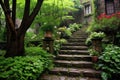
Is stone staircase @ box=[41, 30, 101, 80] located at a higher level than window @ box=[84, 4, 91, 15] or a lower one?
lower

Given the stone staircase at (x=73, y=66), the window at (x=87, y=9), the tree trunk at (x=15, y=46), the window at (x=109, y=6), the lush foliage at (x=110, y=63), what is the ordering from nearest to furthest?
the lush foliage at (x=110, y=63), the stone staircase at (x=73, y=66), the tree trunk at (x=15, y=46), the window at (x=109, y=6), the window at (x=87, y=9)

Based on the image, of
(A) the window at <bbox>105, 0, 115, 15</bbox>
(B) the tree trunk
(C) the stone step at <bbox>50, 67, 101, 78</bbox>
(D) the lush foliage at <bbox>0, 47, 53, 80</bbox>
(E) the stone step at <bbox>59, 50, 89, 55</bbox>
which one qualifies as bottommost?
(C) the stone step at <bbox>50, 67, 101, 78</bbox>

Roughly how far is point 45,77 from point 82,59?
2.14 metres

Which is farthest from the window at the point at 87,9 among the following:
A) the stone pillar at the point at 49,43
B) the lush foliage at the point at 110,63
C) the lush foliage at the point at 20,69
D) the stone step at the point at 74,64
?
the lush foliage at the point at 20,69

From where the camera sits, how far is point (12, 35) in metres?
5.51

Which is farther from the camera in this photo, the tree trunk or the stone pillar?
the stone pillar

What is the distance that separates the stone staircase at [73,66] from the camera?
17.5 feet

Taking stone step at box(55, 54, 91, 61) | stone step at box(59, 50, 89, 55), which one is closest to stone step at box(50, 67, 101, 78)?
stone step at box(55, 54, 91, 61)

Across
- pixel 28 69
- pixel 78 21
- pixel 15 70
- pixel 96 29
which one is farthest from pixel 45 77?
pixel 78 21

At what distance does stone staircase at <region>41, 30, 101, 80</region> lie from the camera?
5324mm

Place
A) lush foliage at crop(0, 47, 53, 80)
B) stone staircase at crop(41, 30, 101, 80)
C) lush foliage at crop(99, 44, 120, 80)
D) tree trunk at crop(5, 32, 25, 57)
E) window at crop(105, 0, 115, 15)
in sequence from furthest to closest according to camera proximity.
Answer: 1. window at crop(105, 0, 115, 15)
2. tree trunk at crop(5, 32, 25, 57)
3. stone staircase at crop(41, 30, 101, 80)
4. lush foliage at crop(99, 44, 120, 80)
5. lush foliage at crop(0, 47, 53, 80)

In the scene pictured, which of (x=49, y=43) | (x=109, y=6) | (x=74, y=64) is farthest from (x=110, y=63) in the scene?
(x=109, y=6)

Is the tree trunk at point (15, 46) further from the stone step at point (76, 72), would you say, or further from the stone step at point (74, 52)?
the stone step at point (74, 52)

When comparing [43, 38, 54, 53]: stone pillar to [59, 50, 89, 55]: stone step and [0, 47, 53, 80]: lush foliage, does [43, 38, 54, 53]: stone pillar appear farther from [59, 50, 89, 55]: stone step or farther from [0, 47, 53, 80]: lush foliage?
[0, 47, 53, 80]: lush foliage
